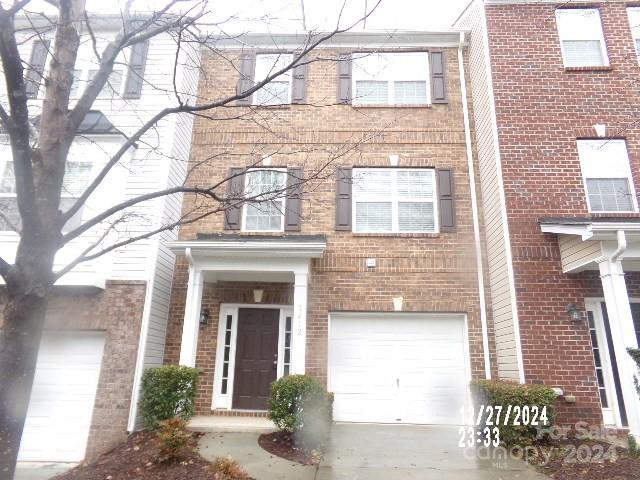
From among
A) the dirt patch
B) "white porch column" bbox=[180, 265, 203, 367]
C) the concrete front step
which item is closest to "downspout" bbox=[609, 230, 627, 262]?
the concrete front step

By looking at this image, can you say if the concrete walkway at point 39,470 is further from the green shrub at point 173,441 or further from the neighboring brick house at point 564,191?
the neighboring brick house at point 564,191

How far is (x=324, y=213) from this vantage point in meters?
9.09

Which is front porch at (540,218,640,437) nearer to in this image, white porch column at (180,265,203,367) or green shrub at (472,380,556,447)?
green shrub at (472,380,556,447)

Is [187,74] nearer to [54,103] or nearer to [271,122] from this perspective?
[271,122]

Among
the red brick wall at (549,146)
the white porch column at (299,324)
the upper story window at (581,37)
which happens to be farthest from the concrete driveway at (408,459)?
the upper story window at (581,37)

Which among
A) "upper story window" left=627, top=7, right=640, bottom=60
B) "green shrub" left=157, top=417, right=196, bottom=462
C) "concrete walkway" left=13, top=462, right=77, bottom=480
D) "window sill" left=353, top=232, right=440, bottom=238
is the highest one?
"upper story window" left=627, top=7, right=640, bottom=60

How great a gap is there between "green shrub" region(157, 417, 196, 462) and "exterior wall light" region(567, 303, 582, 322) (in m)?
6.33

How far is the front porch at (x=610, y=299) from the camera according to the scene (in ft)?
20.4

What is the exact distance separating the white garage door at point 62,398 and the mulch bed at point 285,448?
3.24 metres

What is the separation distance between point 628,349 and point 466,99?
6.15 m

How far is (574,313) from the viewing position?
724 centimetres

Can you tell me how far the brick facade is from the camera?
7.27 metres

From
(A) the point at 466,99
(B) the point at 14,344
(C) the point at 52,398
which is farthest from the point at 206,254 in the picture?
(A) the point at 466,99

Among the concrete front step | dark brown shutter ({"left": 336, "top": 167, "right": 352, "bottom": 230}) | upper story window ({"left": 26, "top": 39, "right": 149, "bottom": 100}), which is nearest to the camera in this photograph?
the concrete front step
